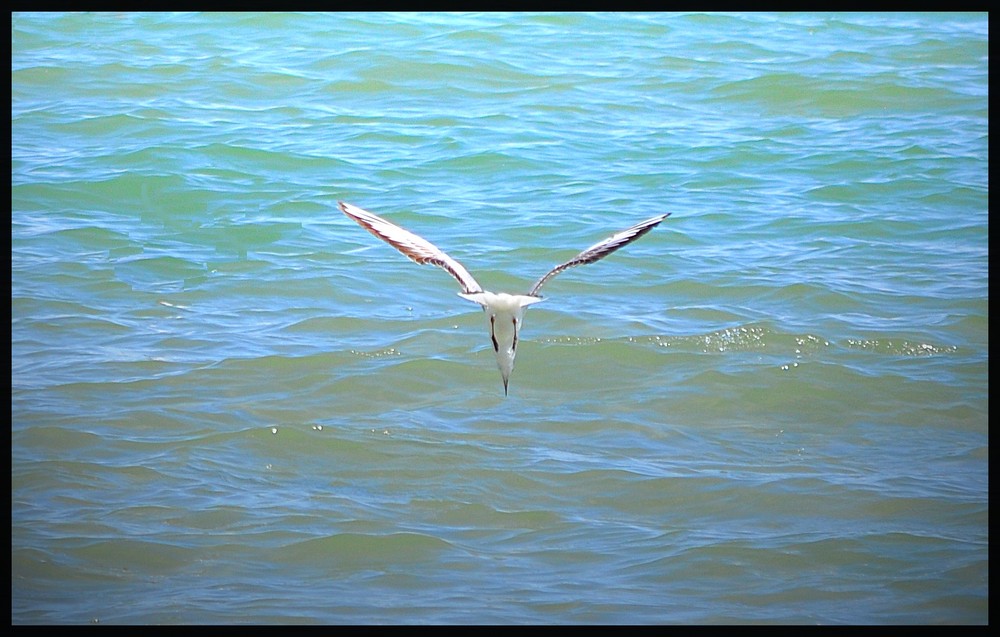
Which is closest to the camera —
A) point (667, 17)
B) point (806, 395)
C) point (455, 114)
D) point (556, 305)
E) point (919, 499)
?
point (919, 499)

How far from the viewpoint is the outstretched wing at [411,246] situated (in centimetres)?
454

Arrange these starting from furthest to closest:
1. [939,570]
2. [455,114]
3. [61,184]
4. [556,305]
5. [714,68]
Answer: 1. [714,68]
2. [455,114]
3. [61,184]
4. [556,305]
5. [939,570]

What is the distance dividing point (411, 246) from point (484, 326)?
3.86 meters

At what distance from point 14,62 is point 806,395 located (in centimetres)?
900

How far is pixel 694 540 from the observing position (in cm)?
609

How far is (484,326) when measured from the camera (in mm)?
8492

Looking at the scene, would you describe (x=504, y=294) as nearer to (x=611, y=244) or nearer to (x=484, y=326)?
(x=611, y=244)

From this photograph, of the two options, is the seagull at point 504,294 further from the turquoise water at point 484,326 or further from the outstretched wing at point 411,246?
the turquoise water at point 484,326

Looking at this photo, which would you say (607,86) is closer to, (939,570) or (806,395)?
(806,395)

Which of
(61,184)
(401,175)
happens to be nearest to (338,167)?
(401,175)

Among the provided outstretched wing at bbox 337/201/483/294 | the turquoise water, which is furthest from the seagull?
the turquoise water

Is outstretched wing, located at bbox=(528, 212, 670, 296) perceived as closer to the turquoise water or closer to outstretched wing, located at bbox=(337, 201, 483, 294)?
outstretched wing, located at bbox=(337, 201, 483, 294)

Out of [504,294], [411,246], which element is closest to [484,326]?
[411,246]

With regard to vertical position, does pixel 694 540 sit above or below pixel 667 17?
below
